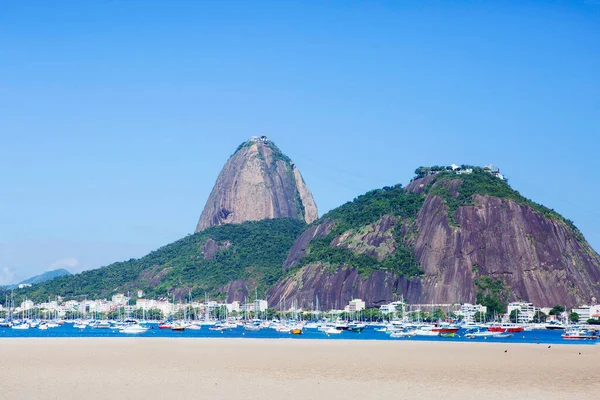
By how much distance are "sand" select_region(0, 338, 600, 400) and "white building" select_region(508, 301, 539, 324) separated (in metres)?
103

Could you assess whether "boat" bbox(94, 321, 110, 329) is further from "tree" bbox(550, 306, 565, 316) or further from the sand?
"tree" bbox(550, 306, 565, 316)

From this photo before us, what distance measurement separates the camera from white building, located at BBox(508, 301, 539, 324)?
599ft

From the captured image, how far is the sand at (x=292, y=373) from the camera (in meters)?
45.0

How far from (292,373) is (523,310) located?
14352 centimetres

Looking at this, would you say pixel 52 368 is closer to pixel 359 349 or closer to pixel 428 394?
pixel 428 394

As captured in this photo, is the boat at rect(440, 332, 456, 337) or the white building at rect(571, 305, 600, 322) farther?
the white building at rect(571, 305, 600, 322)

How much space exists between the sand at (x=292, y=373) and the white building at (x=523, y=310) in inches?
4046

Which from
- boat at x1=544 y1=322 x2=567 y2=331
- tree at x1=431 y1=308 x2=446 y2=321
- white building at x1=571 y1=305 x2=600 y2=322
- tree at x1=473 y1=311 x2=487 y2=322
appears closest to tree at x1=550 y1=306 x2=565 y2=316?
white building at x1=571 y1=305 x2=600 y2=322

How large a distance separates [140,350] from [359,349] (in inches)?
794

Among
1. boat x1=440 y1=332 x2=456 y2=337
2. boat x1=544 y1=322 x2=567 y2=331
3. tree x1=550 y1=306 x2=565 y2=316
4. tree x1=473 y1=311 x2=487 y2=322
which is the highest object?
tree x1=550 y1=306 x2=565 y2=316

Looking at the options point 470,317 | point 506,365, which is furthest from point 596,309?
point 506,365

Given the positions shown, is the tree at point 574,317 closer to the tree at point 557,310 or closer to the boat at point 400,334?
the tree at point 557,310

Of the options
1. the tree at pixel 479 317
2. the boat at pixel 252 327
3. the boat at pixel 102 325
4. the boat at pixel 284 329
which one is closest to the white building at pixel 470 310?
the tree at pixel 479 317

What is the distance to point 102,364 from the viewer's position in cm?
6191
